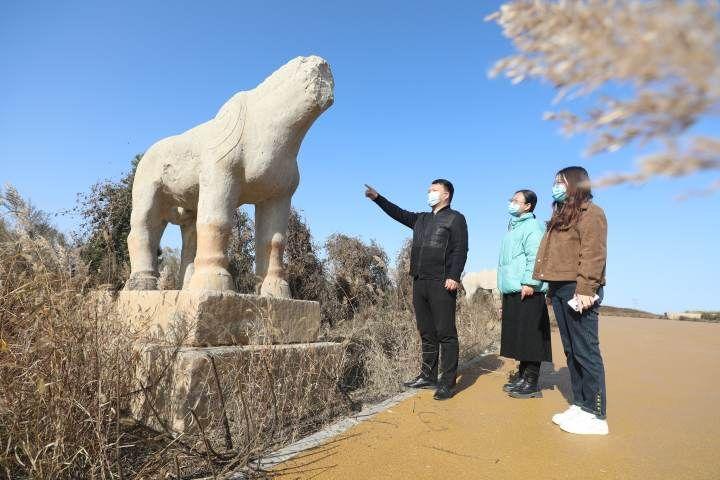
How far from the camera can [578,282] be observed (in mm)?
2986

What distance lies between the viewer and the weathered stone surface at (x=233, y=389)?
7.96ft

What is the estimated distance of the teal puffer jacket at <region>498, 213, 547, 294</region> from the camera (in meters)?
3.95

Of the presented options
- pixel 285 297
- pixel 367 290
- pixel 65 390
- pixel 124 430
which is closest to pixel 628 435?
pixel 285 297

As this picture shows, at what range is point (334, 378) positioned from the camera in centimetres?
340

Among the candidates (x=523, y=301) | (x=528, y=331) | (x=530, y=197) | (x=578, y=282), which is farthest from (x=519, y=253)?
(x=578, y=282)

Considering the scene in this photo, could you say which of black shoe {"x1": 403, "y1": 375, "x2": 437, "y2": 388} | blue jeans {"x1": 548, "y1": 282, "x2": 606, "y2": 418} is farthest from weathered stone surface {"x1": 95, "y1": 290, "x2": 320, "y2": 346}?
blue jeans {"x1": 548, "y1": 282, "x2": 606, "y2": 418}

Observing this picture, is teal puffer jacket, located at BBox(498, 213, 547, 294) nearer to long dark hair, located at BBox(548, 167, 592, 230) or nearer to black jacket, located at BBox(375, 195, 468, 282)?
black jacket, located at BBox(375, 195, 468, 282)

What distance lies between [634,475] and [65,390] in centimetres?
255

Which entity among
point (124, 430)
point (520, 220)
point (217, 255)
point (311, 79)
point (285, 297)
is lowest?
point (124, 430)

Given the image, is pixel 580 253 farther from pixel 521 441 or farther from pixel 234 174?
pixel 234 174

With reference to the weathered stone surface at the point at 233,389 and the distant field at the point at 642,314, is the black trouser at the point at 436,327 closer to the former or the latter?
the weathered stone surface at the point at 233,389

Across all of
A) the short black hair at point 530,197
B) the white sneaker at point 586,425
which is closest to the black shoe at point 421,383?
the white sneaker at point 586,425

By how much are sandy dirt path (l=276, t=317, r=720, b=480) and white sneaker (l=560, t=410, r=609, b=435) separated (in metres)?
0.06

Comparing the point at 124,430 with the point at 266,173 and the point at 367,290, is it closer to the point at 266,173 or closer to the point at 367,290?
the point at 266,173
